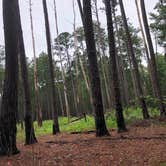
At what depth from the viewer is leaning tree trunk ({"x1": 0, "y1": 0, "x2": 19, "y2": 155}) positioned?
8.48 meters

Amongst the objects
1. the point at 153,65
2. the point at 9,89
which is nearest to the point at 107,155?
the point at 9,89

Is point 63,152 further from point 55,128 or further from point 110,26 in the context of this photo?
point 55,128

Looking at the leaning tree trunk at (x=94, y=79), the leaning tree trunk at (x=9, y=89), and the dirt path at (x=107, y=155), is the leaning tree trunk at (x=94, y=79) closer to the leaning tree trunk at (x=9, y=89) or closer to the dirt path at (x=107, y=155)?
the dirt path at (x=107, y=155)

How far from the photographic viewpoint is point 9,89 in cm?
867

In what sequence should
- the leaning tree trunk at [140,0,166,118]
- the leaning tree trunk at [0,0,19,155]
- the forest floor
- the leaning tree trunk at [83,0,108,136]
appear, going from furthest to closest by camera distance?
the leaning tree trunk at [140,0,166,118], the leaning tree trunk at [83,0,108,136], the leaning tree trunk at [0,0,19,155], the forest floor

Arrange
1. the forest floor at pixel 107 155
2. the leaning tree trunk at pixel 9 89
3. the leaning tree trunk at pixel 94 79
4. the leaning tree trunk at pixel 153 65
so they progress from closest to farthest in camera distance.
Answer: the forest floor at pixel 107 155 → the leaning tree trunk at pixel 9 89 → the leaning tree trunk at pixel 94 79 → the leaning tree trunk at pixel 153 65

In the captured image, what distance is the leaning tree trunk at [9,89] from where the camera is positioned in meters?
8.48

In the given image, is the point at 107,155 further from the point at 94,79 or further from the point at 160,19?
the point at 160,19

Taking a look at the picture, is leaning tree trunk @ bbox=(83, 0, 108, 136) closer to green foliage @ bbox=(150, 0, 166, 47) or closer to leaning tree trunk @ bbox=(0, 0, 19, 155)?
leaning tree trunk @ bbox=(0, 0, 19, 155)

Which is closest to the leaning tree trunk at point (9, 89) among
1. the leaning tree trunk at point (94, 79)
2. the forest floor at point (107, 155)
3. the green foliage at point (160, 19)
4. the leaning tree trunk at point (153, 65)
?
the forest floor at point (107, 155)

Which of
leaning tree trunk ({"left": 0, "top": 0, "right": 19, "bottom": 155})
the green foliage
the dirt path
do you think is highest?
the green foliage

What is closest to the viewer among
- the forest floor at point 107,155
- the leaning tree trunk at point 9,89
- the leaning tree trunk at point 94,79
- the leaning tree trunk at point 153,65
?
the forest floor at point 107,155

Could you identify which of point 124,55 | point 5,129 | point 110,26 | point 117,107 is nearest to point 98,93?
point 117,107

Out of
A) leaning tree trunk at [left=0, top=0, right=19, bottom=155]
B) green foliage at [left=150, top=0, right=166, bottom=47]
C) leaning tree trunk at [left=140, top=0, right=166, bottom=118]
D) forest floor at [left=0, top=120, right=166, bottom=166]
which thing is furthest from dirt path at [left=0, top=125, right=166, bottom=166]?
green foliage at [left=150, top=0, right=166, bottom=47]
